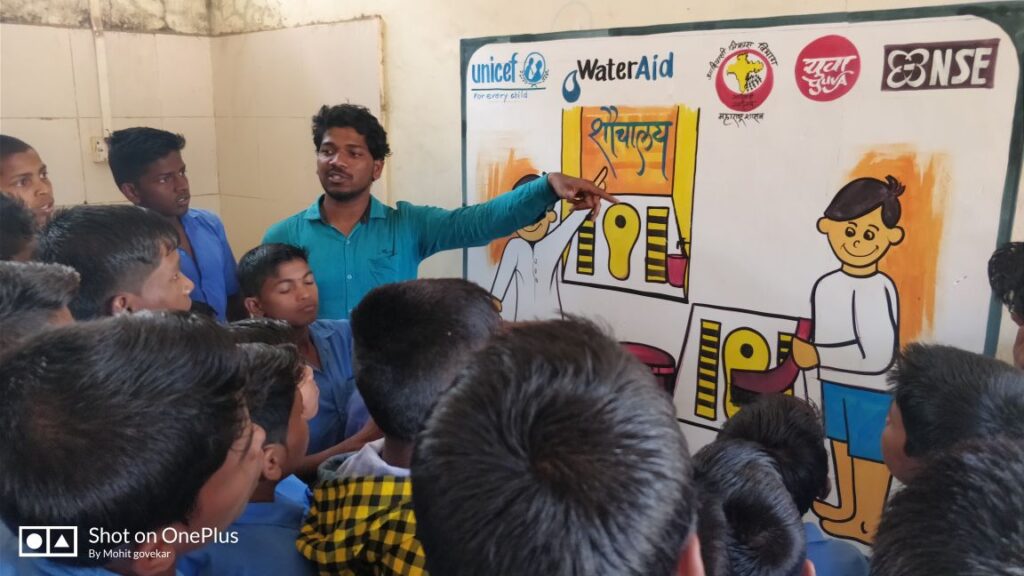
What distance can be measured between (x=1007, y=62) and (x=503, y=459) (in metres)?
1.45

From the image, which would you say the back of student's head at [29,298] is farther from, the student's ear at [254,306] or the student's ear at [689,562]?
the student's ear at [689,562]

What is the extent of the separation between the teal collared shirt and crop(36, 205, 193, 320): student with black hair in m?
0.61

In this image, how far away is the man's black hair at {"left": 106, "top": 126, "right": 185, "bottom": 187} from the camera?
199 centimetres

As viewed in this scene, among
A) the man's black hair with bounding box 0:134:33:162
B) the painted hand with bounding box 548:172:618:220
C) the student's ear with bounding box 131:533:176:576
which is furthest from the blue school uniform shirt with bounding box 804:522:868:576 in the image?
the man's black hair with bounding box 0:134:33:162

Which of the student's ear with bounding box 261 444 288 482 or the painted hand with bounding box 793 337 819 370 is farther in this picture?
the painted hand with bounding box 793 337 819 370

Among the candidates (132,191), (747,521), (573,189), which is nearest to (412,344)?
(747,521)

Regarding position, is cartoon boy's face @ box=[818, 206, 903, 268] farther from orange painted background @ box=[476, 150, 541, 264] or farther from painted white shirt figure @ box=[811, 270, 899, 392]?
orange painted background @ box=[476, 150, 541, 264]

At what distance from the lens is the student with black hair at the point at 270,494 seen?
2.86ft

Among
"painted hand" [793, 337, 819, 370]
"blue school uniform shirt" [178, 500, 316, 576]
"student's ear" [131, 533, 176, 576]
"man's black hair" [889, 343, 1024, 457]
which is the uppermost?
"man's black hair" [889, 343, 1024, 457]

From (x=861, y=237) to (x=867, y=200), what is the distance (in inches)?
3.3

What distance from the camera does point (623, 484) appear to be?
0.48 m

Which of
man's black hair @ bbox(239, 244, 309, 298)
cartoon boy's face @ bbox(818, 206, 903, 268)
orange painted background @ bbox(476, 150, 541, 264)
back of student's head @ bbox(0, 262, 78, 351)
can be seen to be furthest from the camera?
orange painted background @ bbox(476, 150, 541, 264)

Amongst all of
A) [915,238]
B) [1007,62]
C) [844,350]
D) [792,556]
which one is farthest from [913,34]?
[792,556]

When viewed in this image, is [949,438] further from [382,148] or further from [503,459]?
[382,148]
